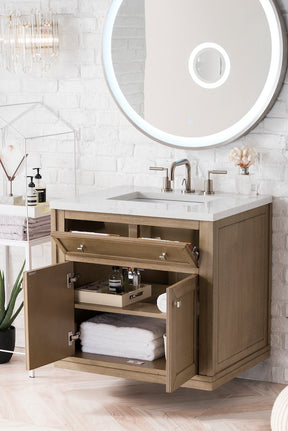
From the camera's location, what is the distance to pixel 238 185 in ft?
11.9

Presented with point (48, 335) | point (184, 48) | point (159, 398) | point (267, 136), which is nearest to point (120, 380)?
point (159, 398)

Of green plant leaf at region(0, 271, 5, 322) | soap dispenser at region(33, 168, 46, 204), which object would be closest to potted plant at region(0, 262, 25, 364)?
green plant leaf at region(0, 271, 5, 322)

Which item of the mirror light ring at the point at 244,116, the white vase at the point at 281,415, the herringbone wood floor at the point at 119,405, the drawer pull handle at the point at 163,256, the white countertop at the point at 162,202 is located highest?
the mirror light ring at the point at 244,116

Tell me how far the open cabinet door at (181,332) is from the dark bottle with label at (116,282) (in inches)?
15.4

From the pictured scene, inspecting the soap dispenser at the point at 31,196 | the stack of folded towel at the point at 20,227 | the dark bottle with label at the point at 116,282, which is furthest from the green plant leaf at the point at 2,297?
the dark bottle with label at the point at 116,282

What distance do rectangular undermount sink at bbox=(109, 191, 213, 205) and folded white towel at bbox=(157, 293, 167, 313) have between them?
545 mm

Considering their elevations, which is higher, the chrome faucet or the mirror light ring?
the mirror light ring

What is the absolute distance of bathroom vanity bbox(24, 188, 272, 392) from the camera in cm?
313

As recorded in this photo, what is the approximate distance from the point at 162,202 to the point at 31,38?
1098mm

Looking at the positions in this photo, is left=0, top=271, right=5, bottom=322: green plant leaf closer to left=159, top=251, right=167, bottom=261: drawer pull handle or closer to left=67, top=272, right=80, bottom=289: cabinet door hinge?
left=67, top=272, right=80, bottom=289: cabinet door hinge

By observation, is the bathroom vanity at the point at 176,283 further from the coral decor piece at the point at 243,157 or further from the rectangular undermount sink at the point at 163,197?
the coral decor piece at the point at 243,157

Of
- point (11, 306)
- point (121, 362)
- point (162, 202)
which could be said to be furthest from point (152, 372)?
point (11, 306)

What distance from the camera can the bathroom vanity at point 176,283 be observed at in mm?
3133

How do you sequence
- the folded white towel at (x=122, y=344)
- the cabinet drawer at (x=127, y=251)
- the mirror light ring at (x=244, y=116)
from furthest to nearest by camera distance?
the mirror light ring at (x=244, y=116)
the folded white towel at (x=122, y=344)
the cabinet drawer at (x=127, y=251)
